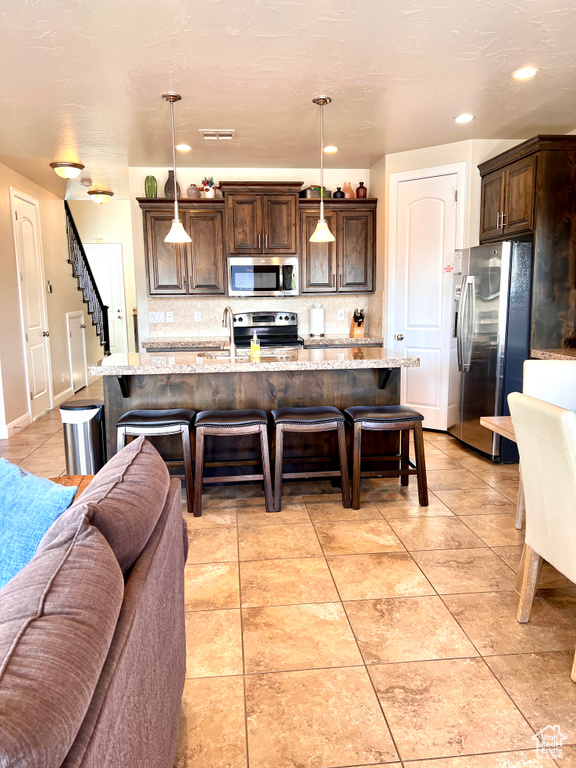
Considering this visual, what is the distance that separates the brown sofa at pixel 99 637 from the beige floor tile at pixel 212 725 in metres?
0.19

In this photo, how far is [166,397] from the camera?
368 centimetres

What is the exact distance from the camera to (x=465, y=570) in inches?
103

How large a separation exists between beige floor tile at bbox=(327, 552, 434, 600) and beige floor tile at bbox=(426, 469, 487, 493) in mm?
1138

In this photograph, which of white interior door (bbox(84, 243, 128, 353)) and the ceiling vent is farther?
white interior door (bbox(84, 243, 128, 353))

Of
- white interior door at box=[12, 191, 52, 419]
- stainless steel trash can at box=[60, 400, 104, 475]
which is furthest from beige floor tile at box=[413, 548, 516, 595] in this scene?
white interior door at box=[12, 191, 52, 419]

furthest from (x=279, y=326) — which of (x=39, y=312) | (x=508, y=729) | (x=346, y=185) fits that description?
(x=508, y=729)

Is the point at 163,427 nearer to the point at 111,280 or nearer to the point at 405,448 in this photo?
the point at 405,448

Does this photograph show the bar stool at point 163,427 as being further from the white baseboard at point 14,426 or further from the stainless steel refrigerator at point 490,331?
the white baseboard at point 14,426

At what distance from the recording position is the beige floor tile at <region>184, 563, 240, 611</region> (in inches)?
92.5

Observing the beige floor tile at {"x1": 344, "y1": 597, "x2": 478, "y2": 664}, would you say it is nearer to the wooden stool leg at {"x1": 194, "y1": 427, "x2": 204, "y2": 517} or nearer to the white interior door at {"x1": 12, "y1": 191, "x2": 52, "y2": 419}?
the wooden stool leg at {"x1": 194, "y1": 427, "x2": 204, "y2": 517}

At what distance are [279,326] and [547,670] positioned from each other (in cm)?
429

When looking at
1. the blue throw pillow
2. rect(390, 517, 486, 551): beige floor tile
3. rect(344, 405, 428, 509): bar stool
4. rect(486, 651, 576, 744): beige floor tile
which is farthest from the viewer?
rect(344, 405, 428, 509): bar stool

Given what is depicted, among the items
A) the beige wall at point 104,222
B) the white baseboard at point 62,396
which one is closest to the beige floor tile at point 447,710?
the white baseboard at point 62,396

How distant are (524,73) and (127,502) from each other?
3.54 metres
